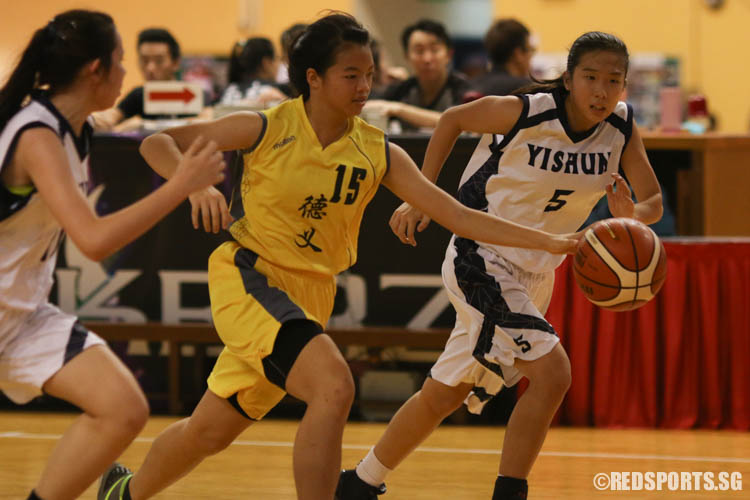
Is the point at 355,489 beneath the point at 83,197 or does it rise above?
beneath

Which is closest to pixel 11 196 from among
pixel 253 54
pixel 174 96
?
pixel 174 96

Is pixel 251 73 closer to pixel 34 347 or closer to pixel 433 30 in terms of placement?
pixel 433 30

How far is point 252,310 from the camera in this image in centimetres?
346

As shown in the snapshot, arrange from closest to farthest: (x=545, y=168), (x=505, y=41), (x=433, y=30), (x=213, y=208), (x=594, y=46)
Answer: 1. (x=213, y=208)
2. (x=594, y=46)
3. (x=545, y=168)
4. (x=505, y=41)
5. (x=433, y=30)

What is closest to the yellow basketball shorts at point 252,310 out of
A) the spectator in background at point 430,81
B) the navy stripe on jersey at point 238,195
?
the navy stripe on jersey at point 238,195

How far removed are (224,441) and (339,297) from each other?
2.91 m

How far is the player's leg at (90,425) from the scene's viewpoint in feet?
10.0

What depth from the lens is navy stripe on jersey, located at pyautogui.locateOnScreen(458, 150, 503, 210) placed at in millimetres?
4199

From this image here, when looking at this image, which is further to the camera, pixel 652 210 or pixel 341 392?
pixel 652 210

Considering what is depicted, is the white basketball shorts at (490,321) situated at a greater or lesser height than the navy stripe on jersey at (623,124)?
lesser

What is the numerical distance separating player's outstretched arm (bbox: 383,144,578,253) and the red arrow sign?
3.55 m

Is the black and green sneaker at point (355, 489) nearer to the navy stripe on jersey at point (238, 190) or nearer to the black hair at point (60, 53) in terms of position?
the navy stripe on jersey at point (238, 190)

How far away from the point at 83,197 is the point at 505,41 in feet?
15.4

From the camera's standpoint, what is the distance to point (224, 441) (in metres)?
3.59
